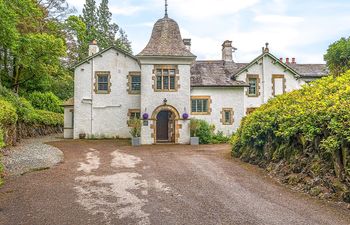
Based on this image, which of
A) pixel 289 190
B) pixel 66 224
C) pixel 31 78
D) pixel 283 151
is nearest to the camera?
pixel 66 224

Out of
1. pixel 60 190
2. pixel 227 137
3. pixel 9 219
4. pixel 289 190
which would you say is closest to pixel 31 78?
pixel 227 137

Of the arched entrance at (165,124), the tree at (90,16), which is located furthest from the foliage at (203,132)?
the tree at (90,16)

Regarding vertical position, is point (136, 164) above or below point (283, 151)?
below

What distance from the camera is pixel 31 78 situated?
26.9 m

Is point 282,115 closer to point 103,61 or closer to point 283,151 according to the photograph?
point 283,151

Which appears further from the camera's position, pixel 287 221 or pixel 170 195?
pixel 170 195

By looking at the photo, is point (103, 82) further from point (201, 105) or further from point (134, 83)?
point (201, 105)

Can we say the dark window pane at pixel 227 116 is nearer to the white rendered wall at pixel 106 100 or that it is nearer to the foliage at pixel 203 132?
the foliage at pixel 203 132

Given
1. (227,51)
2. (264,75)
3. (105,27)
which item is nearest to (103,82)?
(227,51)

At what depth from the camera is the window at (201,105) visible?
22.7 meters

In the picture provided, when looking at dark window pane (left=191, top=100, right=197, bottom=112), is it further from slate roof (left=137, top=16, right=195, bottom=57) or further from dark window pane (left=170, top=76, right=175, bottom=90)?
slate roof (left=137, top=16, right=195, bottom=57)

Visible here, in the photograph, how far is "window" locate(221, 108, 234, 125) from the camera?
22953mm

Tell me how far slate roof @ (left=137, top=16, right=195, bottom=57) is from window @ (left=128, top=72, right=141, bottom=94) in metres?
3.35

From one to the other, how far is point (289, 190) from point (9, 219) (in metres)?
7.02
